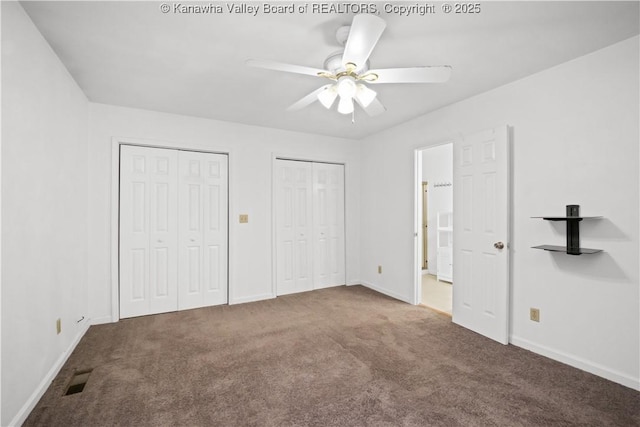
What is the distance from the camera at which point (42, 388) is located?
205 centimetres

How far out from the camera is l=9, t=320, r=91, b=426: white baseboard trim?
1762 mm

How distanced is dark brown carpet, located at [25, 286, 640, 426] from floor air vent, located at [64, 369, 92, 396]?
0.13ft

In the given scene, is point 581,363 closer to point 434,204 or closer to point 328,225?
point 328,225

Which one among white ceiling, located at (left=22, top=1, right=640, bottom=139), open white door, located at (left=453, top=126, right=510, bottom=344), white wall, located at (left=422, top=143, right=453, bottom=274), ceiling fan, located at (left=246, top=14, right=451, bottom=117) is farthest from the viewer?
white wall, located at (left=422, top=143, right=453, bottom=274)

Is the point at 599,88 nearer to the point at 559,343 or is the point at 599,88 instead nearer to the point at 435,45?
the point at 435,45

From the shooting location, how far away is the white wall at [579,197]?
7.04 ft

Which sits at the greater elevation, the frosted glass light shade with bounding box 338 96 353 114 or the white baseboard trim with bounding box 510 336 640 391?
the frosted glass light shade with bounding box 338 96 353 114

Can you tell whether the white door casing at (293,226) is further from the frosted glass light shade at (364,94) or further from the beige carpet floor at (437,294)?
the frosted glass light shade at (364,94)

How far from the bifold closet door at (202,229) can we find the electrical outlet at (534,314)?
3.50 metres

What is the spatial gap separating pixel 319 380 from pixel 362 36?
2.30m

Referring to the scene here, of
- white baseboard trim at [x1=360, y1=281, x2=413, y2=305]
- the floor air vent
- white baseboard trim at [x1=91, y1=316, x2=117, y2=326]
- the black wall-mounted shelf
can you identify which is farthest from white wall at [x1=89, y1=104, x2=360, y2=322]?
the black wall-mounted shelf

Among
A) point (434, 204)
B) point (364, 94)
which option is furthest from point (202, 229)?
point (434, 204)

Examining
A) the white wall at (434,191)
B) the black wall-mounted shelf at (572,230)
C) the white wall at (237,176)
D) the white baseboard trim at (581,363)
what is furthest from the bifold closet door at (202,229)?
the white wall at (434,191)

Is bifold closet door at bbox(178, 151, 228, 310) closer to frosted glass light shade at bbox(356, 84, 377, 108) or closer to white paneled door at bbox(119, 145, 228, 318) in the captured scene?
white paneled door at bbox(119, 145, 228, 318)
